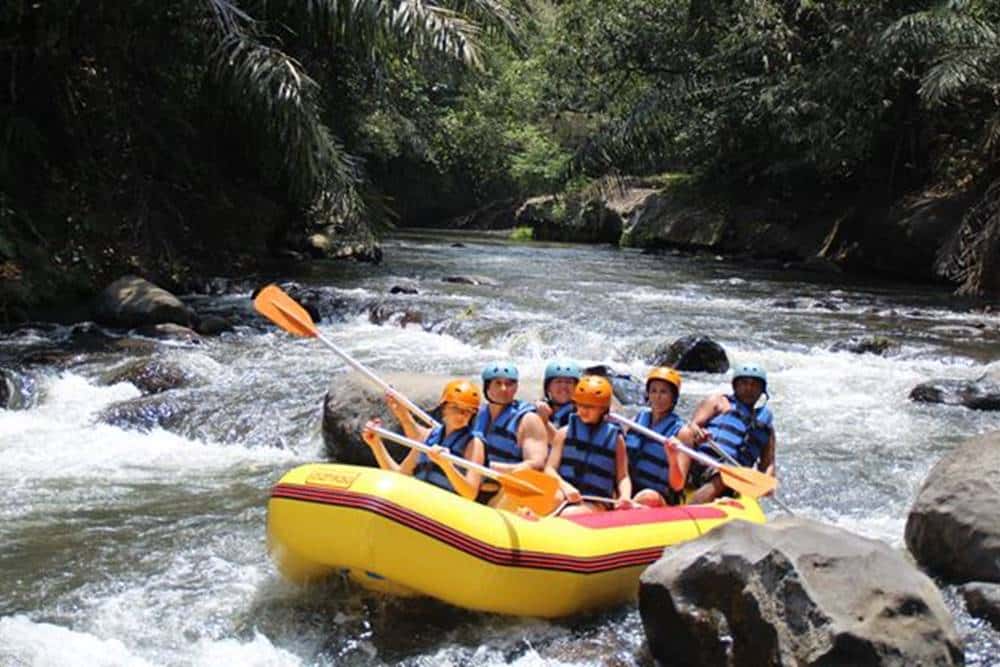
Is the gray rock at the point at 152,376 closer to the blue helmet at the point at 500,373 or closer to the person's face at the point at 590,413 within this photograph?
the blue helmet at the point at 500,373

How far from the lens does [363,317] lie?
476 inches

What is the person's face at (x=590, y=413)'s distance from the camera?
498 cm

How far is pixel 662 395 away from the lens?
17.1ft

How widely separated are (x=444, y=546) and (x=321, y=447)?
10.5 ft

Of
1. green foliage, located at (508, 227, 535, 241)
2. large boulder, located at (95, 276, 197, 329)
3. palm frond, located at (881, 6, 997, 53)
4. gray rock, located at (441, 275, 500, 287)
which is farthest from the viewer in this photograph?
green foliage, located at (508, 227, 535, 241)

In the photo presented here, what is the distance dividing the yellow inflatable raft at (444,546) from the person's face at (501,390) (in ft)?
2.53

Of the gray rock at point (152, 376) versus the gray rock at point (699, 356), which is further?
the gray rock at point (699, 356)

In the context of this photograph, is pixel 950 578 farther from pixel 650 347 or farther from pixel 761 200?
pixel 761 200

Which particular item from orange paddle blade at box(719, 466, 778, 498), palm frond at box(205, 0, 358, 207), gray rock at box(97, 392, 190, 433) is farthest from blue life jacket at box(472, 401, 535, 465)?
palm frond at box(205, 0, 358, 207)

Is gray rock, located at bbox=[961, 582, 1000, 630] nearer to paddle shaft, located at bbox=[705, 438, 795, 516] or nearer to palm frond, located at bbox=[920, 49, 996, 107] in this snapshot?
paddle shaft, located at bbox=[705, 438, 795, 516]

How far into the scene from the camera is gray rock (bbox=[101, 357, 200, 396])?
833cm

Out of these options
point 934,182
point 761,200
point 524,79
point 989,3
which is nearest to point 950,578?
point 989,3

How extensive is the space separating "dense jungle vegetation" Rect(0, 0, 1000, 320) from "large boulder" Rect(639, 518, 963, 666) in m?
7.71

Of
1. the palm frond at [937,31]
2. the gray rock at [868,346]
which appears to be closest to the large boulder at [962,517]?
the gray rock at [868,346]
